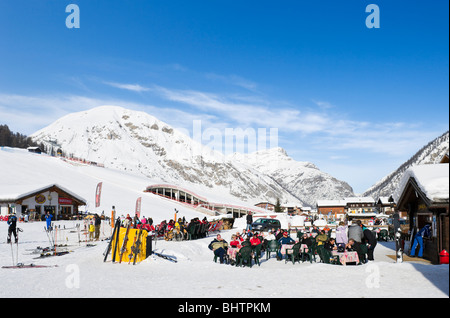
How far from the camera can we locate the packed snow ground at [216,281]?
363 inches

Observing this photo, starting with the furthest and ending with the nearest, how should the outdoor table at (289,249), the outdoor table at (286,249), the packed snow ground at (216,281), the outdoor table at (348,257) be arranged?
1. the outdoor table at (286,249)
2. the outdoor table at (289,249)
3. the outdoor table at (348,257)
4. the packed snow ground at (216,281)

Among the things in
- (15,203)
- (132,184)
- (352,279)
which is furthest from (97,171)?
(352,279)

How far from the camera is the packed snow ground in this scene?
9.23m

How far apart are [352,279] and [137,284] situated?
5.50 meters

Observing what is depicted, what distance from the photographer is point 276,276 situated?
1142cm

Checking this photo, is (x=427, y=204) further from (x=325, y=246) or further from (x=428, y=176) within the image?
(x=325, y=246)

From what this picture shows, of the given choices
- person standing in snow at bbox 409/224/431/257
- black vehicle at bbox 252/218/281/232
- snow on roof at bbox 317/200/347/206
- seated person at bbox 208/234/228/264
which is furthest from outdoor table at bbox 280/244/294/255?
snow on roof at bbox 317/200/347/206

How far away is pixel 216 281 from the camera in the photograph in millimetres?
10797

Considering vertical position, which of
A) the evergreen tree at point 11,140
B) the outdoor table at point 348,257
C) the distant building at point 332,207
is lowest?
the distant building at point 332,207

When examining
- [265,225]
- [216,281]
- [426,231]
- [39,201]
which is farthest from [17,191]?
[426,231]

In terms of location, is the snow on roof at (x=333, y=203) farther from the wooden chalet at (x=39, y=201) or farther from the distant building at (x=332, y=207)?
the wooden chalet at (x=39, y=201)

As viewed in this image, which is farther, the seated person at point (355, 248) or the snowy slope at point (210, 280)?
the seated person at point (355, 248)

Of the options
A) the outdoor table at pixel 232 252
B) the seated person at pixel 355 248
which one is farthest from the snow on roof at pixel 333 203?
the seated person at pixel 355 248
